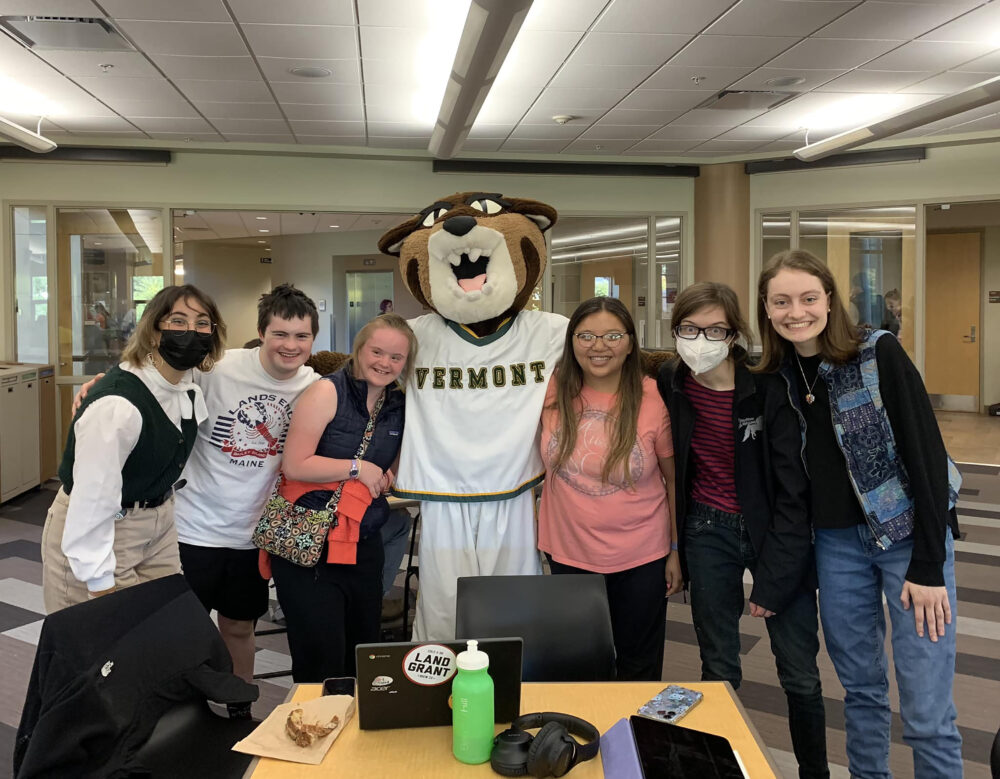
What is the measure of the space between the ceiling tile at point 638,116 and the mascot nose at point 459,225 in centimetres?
419

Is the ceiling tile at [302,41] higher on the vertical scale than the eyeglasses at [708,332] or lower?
higher

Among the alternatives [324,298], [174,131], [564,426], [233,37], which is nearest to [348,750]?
[564,426]

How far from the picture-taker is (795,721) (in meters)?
2.12

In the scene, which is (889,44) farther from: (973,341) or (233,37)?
(973,341)

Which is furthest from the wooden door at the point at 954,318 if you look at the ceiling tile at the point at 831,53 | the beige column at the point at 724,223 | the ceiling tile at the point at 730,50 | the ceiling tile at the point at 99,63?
the ceiling tile at the point at 99,63

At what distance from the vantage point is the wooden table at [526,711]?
1.30 m

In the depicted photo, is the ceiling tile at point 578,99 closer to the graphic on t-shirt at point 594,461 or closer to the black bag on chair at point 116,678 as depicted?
the graphic on t-shirt at point 594,461

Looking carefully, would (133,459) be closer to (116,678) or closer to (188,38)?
(116,678)

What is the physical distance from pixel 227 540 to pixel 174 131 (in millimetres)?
5510

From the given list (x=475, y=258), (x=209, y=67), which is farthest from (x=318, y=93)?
(x=475, y=258)

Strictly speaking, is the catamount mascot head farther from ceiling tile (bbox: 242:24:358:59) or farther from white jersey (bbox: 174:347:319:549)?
ceiling tile (bbox: 242:24:358:59)

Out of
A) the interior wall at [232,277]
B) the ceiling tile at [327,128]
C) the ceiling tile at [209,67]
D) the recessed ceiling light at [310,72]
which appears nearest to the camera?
the ceiling tile at [209,67]

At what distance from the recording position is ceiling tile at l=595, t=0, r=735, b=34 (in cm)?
402

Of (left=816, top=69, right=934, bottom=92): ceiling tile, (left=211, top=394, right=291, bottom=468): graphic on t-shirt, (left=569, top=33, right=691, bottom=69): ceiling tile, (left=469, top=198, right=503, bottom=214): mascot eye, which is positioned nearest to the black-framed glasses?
(left=469, top=198, right=503, bottom=214): mascot eye
